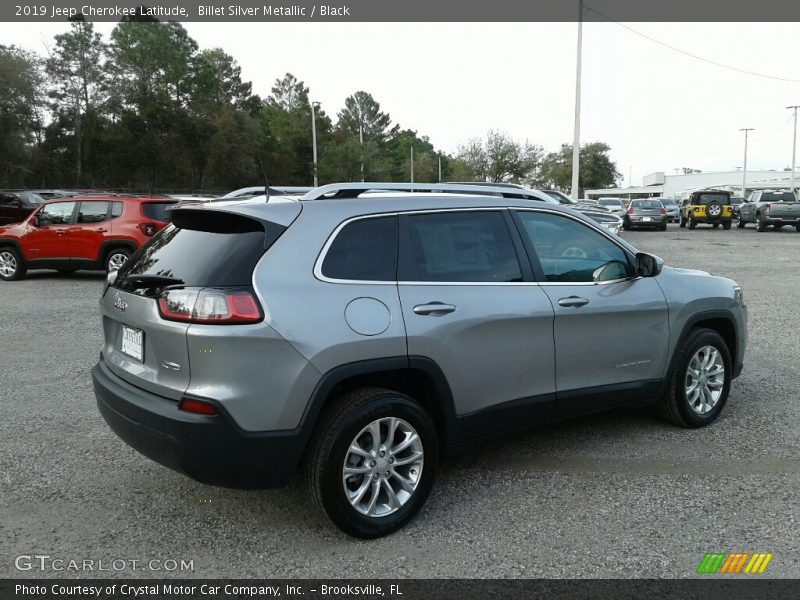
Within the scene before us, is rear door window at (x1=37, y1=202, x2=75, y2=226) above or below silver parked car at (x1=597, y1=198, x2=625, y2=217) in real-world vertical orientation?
below

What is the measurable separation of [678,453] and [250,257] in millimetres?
3064

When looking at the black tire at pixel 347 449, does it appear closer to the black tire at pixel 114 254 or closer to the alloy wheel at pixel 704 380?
the alloy wheel at pixel 704 380

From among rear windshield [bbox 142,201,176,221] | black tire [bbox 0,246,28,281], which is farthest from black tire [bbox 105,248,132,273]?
black tire [bbox 0,246,28,281]

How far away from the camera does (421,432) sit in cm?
355

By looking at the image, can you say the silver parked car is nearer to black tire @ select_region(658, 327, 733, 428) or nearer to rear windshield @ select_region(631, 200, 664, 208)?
rear windshield @ select_region(631, 200, 664, 208)

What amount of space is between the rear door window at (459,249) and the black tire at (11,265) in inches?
483

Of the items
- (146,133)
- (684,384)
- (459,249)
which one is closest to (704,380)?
(684,384)

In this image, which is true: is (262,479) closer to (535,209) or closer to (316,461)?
(316,461)

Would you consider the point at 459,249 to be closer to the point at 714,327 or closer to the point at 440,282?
the point at 440,282

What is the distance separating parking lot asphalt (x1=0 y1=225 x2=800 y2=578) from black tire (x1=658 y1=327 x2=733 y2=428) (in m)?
0.10

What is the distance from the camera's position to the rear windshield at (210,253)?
3.26 metres

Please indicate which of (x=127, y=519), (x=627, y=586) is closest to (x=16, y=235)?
(x=127, y=519)

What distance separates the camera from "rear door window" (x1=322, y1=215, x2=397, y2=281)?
343 cm

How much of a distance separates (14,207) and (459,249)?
21318 millimetres
